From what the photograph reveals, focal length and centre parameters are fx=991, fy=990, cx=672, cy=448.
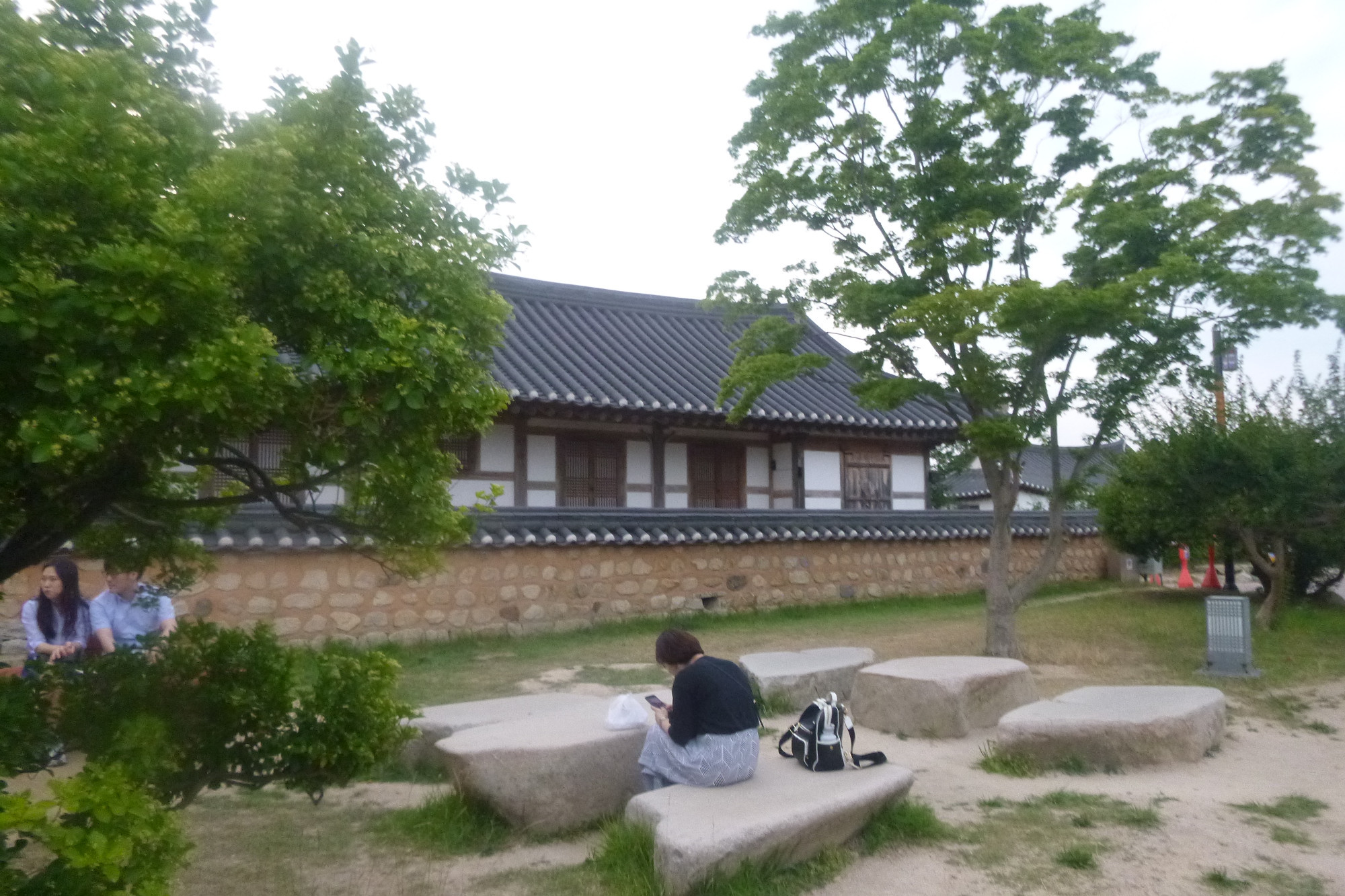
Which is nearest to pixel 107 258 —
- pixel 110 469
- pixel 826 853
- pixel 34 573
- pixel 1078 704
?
pixel 110 469

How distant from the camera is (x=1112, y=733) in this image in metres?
→ 6.45

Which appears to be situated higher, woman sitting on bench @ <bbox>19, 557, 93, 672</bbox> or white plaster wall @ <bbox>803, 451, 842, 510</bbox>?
→ white plaster wall @ <bbox>803, 451, 842, 510</bbox>

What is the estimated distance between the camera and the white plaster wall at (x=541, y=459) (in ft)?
49.9

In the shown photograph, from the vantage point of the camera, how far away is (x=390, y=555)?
3.77 metres

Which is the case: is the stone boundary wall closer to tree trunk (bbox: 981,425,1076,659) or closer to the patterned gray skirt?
the patterned gray skirt

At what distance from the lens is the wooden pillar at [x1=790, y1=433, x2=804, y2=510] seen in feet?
58.1

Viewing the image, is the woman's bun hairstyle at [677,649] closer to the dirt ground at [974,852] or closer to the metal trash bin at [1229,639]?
the dirt ground at [974,852]

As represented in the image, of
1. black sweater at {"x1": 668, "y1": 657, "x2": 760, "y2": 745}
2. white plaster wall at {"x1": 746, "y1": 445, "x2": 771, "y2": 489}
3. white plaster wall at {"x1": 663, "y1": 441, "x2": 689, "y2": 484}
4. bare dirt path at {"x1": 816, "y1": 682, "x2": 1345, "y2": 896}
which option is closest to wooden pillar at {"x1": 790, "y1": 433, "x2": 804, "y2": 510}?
white plaster wall at {"x1": 746, "y1": 445, "x2": 771, "y2": 489}

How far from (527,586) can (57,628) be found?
6844 mm

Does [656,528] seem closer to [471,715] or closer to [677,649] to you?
[471,715]

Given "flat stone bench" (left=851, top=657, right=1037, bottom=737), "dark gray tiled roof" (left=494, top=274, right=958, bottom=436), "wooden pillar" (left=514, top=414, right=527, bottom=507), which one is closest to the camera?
"flat stone bench" (left=851, top=657, right=1037, bottom=737)

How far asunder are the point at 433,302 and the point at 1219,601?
9.38 m

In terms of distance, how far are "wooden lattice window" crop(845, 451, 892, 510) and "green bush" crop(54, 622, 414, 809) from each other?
15237 mm

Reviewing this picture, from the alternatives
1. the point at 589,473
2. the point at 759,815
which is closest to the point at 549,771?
the point at 759,815
